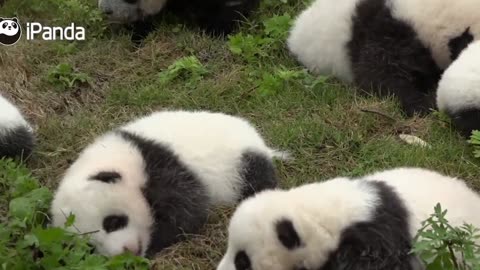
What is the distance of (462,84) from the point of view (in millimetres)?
5656

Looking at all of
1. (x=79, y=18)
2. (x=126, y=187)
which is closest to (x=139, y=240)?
(x=126, y=187)

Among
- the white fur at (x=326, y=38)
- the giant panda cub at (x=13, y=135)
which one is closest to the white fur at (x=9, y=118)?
the giant panda cub at (x=13, y=135)

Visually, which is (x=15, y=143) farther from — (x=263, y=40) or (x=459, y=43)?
(x=459, y=43)

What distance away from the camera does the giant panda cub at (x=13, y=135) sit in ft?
18.5

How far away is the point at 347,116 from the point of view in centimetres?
605

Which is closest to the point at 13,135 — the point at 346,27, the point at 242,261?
the point at 242,261

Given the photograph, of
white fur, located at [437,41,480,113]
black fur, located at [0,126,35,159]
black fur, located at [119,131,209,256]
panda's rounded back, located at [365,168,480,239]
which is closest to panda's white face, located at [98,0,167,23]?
black fur, located at [0,126,35,159]

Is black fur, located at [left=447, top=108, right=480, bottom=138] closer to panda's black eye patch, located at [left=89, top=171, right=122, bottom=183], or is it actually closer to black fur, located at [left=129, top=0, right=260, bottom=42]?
panda's black eye patch, located at [left=89, top=171, right=122, bottom=183]

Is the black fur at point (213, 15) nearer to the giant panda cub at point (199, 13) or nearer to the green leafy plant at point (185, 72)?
the giant panda cub at point (199, 13)

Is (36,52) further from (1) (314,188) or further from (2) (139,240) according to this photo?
(1) (314,188)

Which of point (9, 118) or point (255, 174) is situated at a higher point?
point (255, 174)

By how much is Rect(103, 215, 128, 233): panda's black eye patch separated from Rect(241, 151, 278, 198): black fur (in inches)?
35.5

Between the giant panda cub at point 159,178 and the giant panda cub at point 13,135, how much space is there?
2.59ft

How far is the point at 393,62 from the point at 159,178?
2428 millimetres
